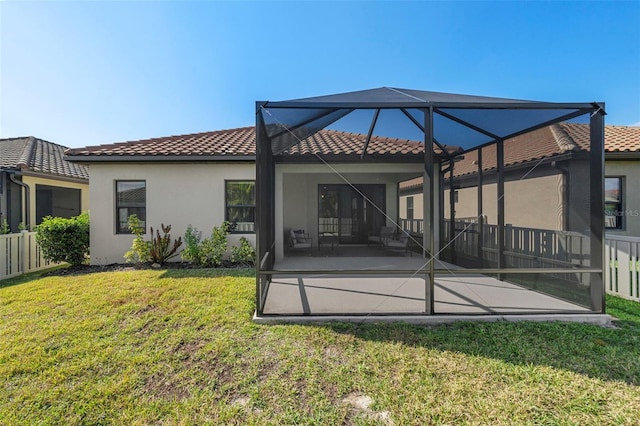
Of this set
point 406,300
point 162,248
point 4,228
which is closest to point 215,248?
point 162,248

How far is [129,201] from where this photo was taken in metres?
7.35

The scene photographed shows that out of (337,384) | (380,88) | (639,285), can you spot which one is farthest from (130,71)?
(639,285)

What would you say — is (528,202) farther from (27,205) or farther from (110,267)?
(27,205)

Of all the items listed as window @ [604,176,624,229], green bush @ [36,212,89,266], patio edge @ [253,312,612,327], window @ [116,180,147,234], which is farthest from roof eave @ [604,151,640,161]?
green bush @ [36,212,89,266]

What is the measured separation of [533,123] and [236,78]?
8719 mm

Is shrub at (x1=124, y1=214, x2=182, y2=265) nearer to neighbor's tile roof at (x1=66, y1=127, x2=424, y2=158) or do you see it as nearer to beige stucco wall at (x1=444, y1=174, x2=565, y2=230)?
neighbor's tile roof at (x1=66, y1=127, x2=424, y2=158)

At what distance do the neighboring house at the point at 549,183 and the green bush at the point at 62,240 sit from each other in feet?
31.1

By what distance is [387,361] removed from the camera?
109 inches

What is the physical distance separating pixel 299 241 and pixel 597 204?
6759 millimetres

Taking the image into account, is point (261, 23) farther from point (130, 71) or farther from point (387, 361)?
point (387, 361)

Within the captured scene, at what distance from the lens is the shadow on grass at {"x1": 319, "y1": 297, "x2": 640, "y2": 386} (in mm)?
2703

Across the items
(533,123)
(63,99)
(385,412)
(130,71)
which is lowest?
(385,412)

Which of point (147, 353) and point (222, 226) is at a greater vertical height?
point (222, 226)

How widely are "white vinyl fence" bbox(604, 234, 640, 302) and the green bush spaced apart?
11.6 meters
